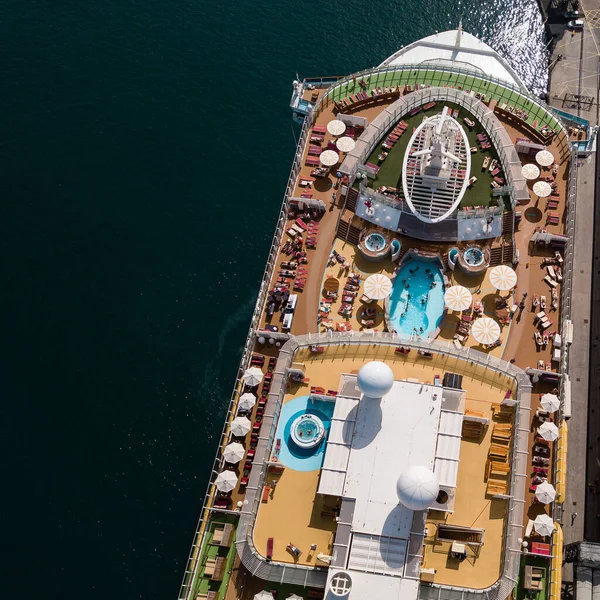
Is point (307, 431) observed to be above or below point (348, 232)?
below

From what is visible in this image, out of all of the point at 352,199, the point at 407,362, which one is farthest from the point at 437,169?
the point at 407,362

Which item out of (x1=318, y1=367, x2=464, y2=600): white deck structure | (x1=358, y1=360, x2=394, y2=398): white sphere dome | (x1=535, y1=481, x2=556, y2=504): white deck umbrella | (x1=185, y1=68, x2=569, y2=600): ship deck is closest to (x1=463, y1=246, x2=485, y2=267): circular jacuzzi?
(x1=185, y1=68, x2=569, y2=600): ship deck

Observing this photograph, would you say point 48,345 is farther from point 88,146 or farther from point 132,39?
point 132,39

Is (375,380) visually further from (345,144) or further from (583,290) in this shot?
(583,290)

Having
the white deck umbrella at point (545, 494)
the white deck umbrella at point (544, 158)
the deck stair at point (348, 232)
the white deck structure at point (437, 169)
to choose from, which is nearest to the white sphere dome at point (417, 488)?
the white deck umbrella at point (545, 494)

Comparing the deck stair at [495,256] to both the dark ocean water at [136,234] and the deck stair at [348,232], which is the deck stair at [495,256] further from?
the dark ocean water at [136,234]

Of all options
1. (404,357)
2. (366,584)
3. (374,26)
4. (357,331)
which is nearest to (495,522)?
(366,584)

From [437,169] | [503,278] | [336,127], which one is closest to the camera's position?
[503,278]
